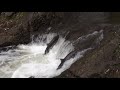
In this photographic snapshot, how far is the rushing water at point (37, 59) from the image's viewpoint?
311 inches

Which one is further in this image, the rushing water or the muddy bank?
the rushing water

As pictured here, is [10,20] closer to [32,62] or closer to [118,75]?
[32,62]

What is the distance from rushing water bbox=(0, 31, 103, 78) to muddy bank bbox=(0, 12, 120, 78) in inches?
15.1

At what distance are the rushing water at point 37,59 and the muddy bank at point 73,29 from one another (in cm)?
38

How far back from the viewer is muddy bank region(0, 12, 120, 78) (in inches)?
285

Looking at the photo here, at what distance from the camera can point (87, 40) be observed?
9.09 meters

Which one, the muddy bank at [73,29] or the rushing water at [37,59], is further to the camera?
the rushing water at [37,59]

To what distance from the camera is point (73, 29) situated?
10477 millimetres

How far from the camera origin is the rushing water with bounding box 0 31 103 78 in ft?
25.9

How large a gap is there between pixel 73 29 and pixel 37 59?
2.37 meters

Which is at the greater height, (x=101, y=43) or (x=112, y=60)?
(x=101, y=43)

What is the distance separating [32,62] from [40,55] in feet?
2.73

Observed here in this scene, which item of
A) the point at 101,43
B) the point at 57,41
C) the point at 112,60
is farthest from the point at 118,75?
the point at 57,41
